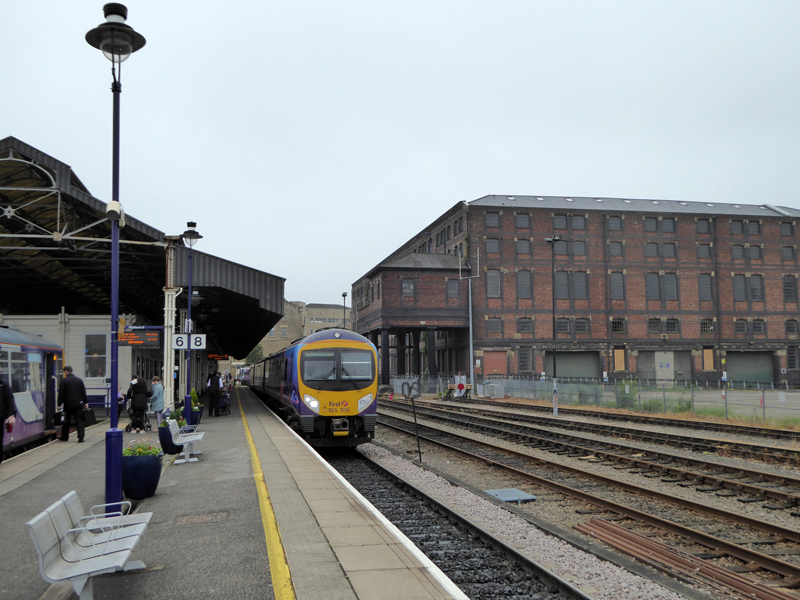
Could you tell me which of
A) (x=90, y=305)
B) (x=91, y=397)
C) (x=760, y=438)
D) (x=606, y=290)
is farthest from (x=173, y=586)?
(x=606, y=290)

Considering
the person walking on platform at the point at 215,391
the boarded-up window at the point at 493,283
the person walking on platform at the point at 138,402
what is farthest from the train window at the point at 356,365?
the boarded-up window at the point at 493,283

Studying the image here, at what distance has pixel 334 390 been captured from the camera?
15938mm

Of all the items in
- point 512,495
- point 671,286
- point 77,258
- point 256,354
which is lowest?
point 512,495

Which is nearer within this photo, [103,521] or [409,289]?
[103,521]

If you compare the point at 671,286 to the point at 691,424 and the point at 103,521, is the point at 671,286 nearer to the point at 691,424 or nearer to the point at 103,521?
the point at 691,424

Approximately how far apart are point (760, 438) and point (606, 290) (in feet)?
131

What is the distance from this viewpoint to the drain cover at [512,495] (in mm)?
11008

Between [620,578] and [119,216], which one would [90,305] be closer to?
[119,216]

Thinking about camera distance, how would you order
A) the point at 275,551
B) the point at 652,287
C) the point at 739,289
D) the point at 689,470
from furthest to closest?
1. the point at 739,289
2. the point at 652,287
3. the point at 689,470
4. the point at 275,551

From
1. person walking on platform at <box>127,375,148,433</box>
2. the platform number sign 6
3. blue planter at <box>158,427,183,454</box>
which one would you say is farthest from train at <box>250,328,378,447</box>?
the platform number sign 6

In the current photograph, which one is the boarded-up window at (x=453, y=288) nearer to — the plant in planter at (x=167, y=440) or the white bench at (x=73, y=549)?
the plant in planter at (x=167, y=440)

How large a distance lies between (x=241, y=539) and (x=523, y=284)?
171 feet

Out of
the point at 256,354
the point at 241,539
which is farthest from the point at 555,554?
the point at 256,354

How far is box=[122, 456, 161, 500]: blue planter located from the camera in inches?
367
